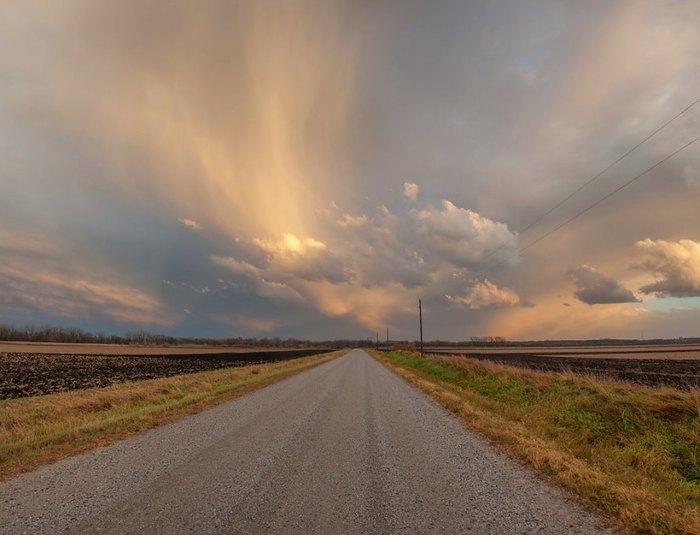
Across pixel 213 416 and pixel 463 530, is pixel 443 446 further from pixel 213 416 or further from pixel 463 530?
pixel 213 416

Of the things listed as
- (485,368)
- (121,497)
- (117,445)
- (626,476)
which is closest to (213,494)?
(121,497)

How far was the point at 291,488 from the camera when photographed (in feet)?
20.6

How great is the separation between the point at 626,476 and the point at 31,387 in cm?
3337

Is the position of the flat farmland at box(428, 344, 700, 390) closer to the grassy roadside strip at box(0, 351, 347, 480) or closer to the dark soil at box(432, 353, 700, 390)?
the dark soil at box(432, 353, 700, 390)

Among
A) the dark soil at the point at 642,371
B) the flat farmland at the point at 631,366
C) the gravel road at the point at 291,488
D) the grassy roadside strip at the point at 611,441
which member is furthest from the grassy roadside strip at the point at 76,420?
the dark soil at the point at 642,371

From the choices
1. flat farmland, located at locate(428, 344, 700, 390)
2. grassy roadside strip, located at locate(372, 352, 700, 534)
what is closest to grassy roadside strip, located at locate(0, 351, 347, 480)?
grassy roadside strip, located at locate(372, 352, 700, 534)

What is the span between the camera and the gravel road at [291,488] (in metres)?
5.05

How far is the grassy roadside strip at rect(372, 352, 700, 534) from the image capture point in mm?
5824

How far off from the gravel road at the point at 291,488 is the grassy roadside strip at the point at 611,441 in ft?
2.05

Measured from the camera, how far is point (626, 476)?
738cm

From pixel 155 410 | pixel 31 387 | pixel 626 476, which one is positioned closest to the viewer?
pixel 626 476

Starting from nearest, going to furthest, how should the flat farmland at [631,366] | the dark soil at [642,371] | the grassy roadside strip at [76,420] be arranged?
the grassy roadside strip at [76,420] → the dark soil at [642,371] → the flat farmland at [631,366]

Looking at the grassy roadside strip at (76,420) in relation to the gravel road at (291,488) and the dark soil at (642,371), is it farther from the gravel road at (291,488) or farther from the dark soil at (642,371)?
the dark soil at (642,371)

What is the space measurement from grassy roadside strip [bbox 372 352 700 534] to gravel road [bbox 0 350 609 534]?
63cm
